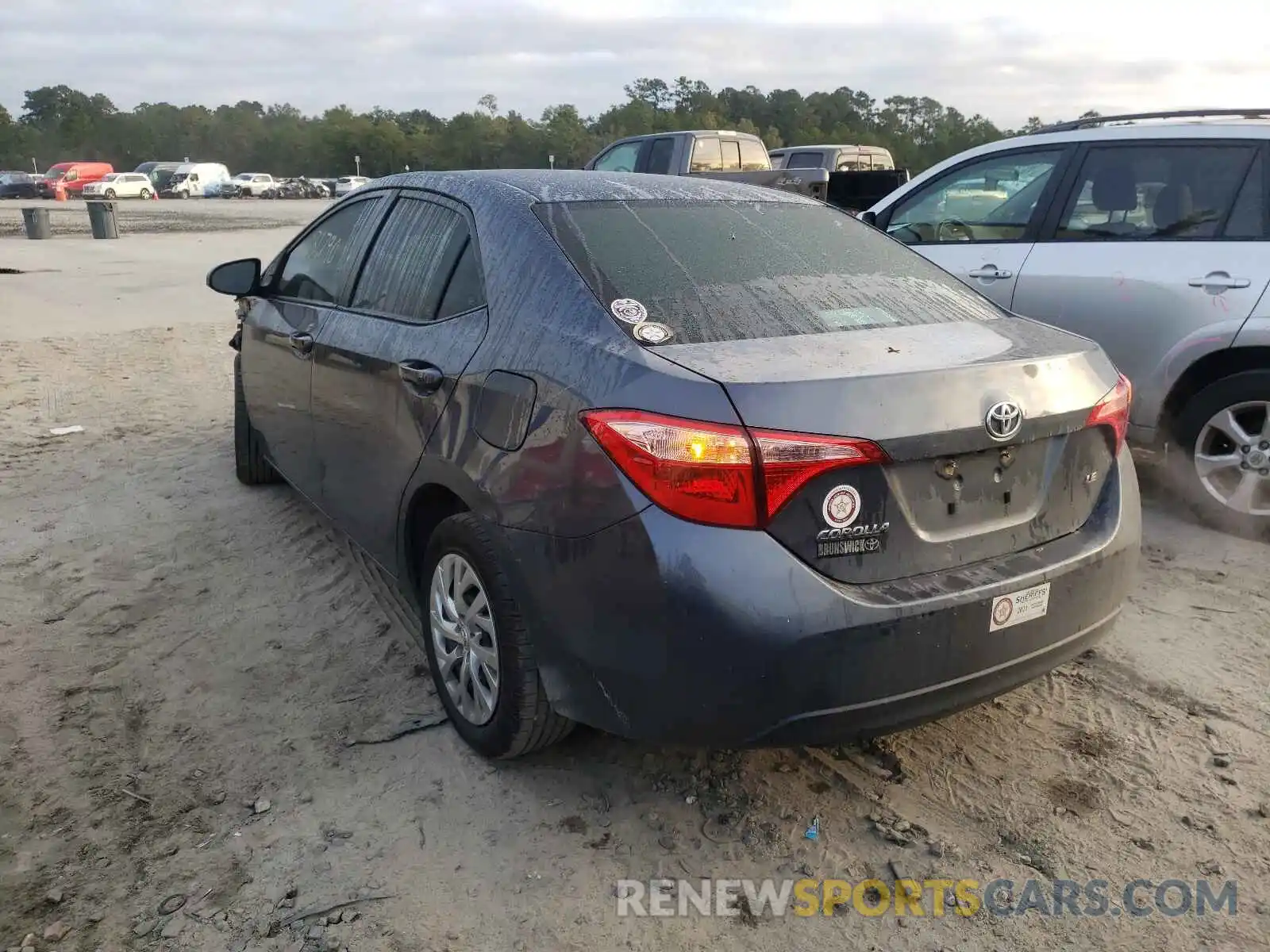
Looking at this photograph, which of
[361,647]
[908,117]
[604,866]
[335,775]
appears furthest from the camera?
[908,117]

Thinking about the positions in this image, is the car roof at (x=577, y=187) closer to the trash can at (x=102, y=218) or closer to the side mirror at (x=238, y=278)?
the side mirror at (x=238, y=278)

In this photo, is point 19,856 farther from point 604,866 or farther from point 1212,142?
point 1212,142

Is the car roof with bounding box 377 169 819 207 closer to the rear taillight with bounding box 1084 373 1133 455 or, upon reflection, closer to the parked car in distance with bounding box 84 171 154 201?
the rear taillight with bounding box 1084 373 1133 455

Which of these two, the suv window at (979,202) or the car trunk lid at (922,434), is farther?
the suv window at (979,202)

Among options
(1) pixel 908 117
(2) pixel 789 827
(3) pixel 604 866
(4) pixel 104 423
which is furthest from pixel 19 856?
(1) pixel 908 117

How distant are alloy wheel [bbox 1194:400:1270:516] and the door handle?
11.8 ft

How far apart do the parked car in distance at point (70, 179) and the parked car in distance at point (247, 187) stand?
667 centimetres

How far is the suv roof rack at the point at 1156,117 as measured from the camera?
4.87 m

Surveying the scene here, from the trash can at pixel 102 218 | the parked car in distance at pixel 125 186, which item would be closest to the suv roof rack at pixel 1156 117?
the trash can at pixel 102 218

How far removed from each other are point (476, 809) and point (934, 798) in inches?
50.0

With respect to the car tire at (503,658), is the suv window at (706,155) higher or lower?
higher

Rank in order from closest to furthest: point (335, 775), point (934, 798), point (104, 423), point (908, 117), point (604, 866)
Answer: point (604, 866), point (934, 798), point (335, 775), point (104, 423), point (908, 117)

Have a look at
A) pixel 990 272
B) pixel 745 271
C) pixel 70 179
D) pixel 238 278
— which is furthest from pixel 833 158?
pixel 70 179

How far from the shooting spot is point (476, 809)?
2799mm
